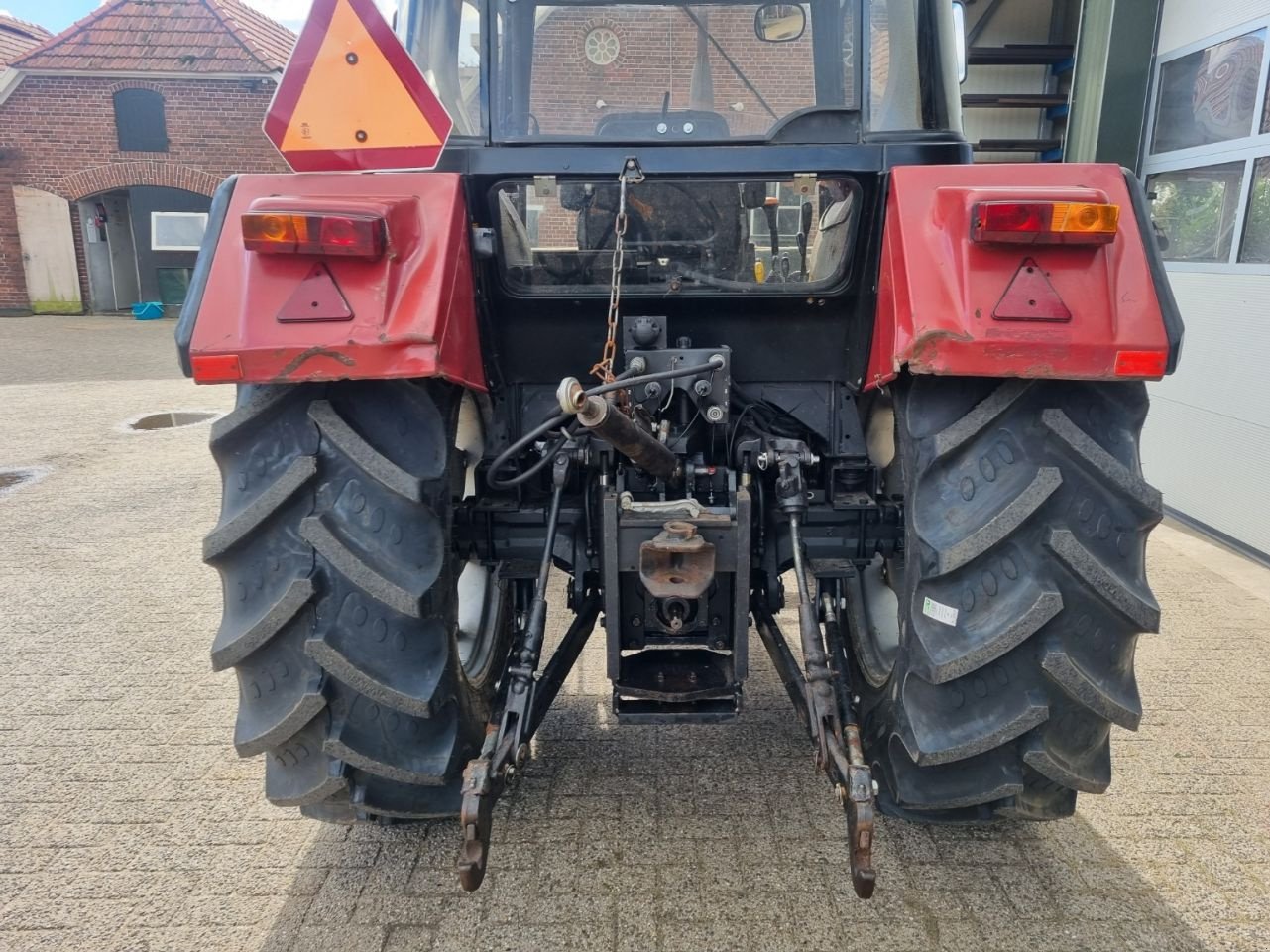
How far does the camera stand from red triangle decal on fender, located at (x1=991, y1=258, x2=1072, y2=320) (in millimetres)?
1880

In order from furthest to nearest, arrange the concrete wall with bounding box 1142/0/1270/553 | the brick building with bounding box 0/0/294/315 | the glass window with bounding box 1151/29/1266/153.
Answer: the brick building with bounding box 0/0/294/315, the glass window with bounding box 1151/29/1266/153, the concrete wall with bounding box 1142/0/1270/553

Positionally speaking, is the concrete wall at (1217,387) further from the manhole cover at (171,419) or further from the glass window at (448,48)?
the manhole cover at (171,419)

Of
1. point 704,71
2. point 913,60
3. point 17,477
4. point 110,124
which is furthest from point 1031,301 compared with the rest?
point 110,124

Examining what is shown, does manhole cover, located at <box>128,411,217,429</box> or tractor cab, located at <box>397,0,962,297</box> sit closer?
tractor cab, located at <box>397,0,962,297</box>

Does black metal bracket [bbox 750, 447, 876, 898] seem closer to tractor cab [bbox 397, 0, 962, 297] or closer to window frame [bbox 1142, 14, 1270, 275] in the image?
tractor cab [bbox 397, 0, 962, 297]

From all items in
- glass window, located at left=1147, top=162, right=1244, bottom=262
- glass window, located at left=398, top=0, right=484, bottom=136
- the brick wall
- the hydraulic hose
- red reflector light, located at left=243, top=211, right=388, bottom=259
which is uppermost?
the brick wall

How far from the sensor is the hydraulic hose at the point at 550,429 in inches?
84.1

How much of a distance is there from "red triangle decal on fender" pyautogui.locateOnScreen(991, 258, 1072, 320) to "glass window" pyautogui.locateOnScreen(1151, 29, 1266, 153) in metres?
4.01

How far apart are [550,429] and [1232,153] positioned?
15.4 feet

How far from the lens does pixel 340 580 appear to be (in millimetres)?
1998

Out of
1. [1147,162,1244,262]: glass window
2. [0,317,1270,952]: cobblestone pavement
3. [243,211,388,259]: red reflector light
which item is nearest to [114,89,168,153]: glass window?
[0,317,1270,952]: cobblestone pavement

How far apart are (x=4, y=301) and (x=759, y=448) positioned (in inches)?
741

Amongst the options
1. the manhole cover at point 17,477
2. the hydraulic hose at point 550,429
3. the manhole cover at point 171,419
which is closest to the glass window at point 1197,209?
the hydraulic hose at point 550,429

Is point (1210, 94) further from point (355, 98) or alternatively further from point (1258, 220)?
point (355, 98)
